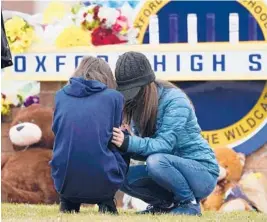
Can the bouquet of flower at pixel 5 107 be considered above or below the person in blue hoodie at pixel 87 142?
below

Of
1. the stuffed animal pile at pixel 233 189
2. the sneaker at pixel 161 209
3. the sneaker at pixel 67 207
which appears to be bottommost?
the stuffed animal pile at pixel 233 189

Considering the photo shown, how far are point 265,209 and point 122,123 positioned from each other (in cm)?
252

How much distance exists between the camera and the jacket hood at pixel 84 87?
539cm

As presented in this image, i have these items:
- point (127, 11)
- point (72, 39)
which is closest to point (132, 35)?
point (127, 11)

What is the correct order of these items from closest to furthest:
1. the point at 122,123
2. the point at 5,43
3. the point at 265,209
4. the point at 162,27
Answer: the point at 5,43
the point at 122,123
the point at 265,209
the point at 162,27

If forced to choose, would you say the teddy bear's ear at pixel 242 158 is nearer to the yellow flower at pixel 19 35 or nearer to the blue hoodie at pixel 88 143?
the yellow flower at pixel 19 35

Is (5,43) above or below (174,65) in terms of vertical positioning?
above

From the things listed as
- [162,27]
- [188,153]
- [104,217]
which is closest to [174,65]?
[162,27]

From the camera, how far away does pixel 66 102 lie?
543 cm

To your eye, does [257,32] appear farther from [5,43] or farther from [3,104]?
[5,43]

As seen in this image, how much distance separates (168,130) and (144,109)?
7.4 inches

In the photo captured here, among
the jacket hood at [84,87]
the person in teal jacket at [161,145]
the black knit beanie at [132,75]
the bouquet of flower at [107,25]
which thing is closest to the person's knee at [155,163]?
the person in teal jacket at [161,145]

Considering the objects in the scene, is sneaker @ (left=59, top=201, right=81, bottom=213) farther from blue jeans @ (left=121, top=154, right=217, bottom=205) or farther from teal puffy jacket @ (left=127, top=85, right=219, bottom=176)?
teal puffy jacket @ (left=127, top=85, right=219, bottom=176)

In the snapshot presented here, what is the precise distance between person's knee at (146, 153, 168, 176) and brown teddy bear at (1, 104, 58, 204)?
8.38 feet
